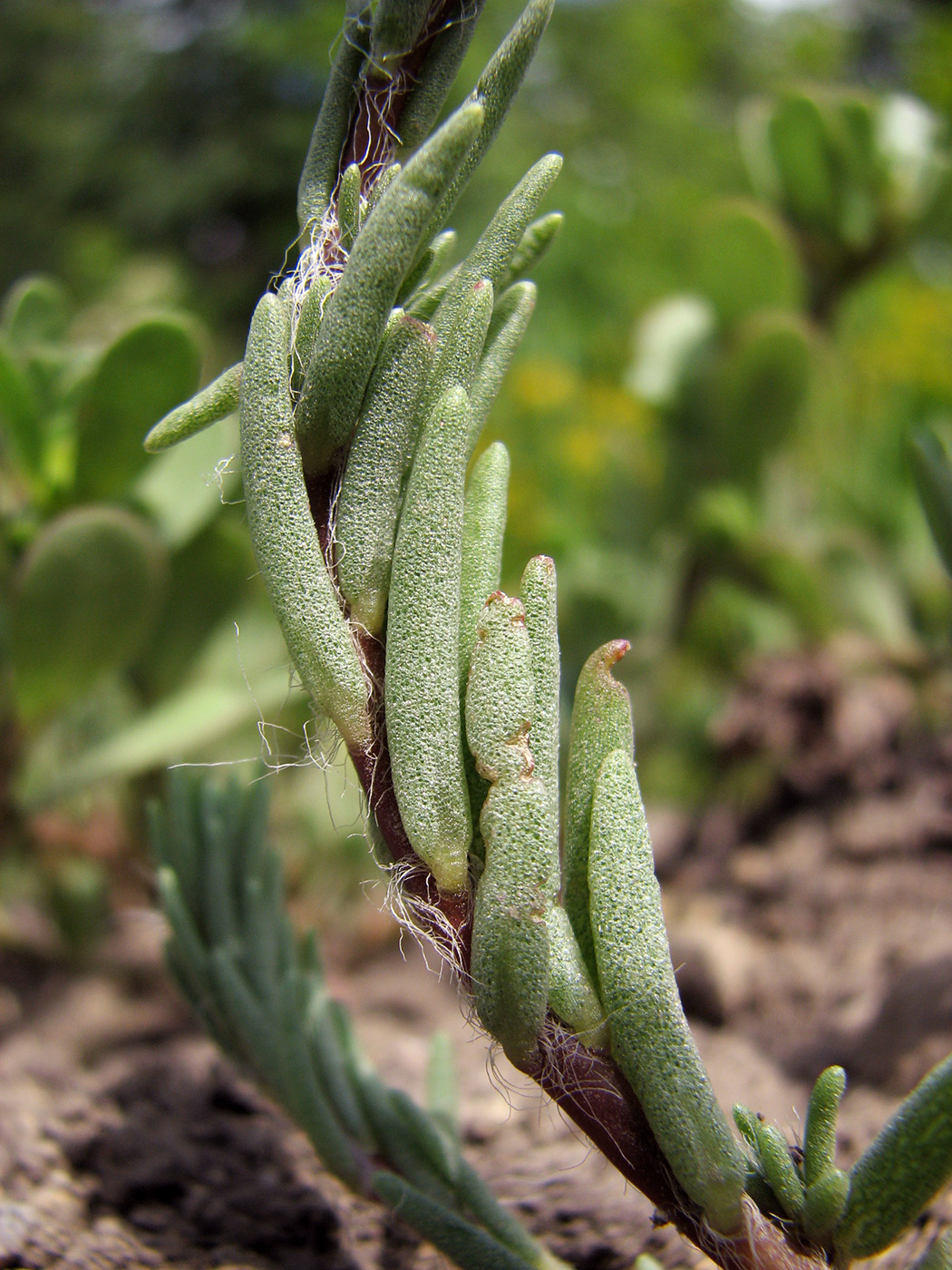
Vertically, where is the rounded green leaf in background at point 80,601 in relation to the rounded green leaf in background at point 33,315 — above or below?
below

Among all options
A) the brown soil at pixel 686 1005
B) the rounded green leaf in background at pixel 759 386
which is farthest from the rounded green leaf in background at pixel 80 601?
the rounded green leaf in background at pixel 759 386

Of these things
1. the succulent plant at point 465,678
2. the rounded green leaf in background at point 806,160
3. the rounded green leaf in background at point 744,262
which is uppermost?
the rounded green leaf in background at point 806,160

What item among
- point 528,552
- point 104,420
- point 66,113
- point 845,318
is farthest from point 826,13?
point 104,420

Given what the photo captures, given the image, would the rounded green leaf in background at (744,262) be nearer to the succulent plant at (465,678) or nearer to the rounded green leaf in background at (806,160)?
the rounded green leaf in background at (806,160)

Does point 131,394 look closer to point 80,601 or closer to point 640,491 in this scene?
point 80,601

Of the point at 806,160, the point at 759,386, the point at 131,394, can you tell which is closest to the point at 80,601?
the point at 131,394

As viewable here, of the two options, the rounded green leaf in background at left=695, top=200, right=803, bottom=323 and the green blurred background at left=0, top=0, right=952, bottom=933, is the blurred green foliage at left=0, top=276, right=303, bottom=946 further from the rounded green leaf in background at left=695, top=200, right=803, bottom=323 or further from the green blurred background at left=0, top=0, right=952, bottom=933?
the rounded green leaf in background at left=695, top=200, right=803, bottom=323
